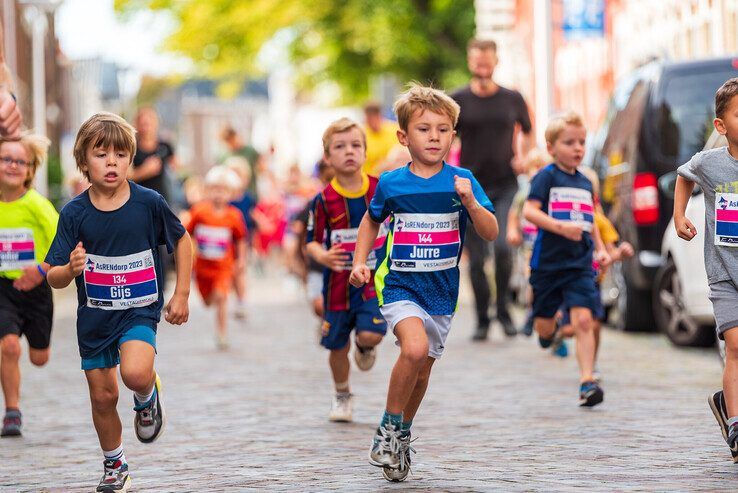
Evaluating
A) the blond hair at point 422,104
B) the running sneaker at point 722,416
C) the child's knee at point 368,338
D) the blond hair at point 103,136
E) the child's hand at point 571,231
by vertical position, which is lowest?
the running sneaker at point 722,416

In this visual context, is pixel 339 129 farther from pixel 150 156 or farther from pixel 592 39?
pixel 592 39

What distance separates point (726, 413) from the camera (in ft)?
23.4

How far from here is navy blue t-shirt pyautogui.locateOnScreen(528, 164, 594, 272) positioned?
32.7 ft

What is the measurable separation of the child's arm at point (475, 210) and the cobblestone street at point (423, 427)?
0.96 metres

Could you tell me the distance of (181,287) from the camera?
6695mm

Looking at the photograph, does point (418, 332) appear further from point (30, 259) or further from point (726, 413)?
point (30, 259)

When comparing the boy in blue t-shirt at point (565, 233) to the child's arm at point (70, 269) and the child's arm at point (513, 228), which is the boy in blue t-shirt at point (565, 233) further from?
the child's arm at point (70, 269)

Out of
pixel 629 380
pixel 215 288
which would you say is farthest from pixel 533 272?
pixel 215 288

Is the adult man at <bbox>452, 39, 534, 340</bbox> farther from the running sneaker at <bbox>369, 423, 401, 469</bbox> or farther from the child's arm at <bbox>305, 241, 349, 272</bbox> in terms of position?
the running sneaker at <bbox>369, 423, 401, 469</bbox>

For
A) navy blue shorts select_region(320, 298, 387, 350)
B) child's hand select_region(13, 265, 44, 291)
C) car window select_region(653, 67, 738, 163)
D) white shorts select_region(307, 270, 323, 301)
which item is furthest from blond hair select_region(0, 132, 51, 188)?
Result: car window select_region(653, 67, 738, 163)

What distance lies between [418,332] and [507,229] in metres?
7.31

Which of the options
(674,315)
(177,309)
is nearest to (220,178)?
(674,315)

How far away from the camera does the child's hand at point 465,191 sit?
6660 millimetres

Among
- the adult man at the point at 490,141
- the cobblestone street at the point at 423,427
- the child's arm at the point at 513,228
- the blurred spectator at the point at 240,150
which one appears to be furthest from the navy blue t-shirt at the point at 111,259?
the blurred spectator at the point at 240,150
